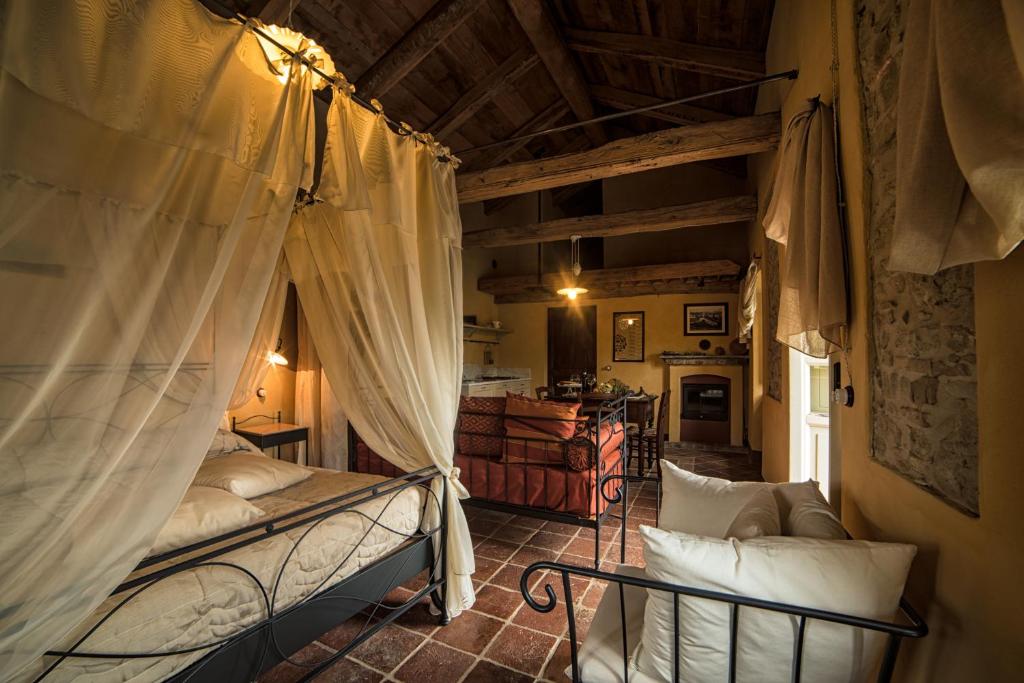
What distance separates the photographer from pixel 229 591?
4.77 ft

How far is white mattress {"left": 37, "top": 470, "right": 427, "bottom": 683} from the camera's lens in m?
1.20

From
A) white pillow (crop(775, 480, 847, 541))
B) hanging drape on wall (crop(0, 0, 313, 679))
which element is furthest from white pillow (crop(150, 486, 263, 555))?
white pillow (crop(775, 480, 847, 541))

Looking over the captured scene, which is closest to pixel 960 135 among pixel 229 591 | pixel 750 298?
pixel 229 591

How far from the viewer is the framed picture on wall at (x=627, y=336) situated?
25.1ft

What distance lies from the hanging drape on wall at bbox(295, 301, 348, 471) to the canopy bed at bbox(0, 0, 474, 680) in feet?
6.46

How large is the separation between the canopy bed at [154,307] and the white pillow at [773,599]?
129cm

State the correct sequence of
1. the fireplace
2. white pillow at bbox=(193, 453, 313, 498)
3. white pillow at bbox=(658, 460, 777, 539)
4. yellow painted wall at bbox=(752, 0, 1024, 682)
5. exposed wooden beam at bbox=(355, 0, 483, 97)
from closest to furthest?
yellow painted wall at bbox=(752, 0, 1024, 682) < white pillow at bbox=(658, 460, 777, 539) < white pillow at bbox=(193, 453, 313, 498) < exposed wooden beam at bbox=(355, 0, 483, 97) < the fireplace

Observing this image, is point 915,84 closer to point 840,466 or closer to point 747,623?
point 747,623

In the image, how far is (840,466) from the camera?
1.87 metres

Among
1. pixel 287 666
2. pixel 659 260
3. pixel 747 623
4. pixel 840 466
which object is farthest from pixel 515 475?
pixel 659 260

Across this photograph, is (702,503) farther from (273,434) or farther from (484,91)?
(484,91)

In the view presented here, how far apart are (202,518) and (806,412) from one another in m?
3.83

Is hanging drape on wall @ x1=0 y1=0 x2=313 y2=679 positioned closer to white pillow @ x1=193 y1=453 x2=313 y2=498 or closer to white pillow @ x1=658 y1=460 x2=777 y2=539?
white pillow @ x1=193 y1=453 x2=313 y2=498

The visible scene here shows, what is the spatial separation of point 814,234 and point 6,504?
2.51m
